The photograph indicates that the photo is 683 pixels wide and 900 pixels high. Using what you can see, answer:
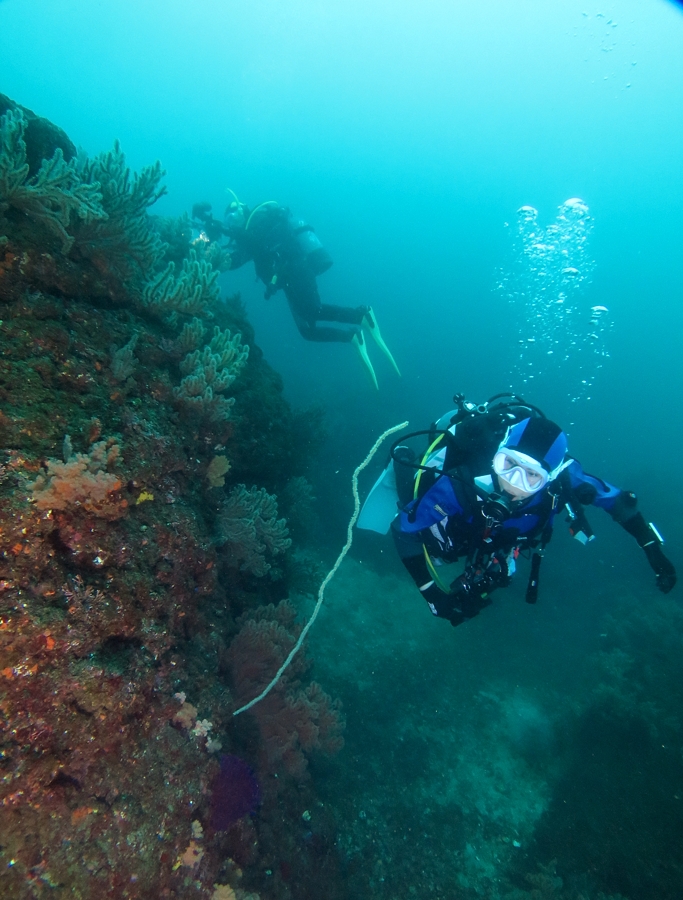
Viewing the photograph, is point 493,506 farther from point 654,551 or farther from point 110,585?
A: point 110,585

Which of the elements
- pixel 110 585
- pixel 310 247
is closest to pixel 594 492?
pixel 110 585

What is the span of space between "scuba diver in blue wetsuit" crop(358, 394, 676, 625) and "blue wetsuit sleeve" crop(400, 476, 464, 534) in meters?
0.01

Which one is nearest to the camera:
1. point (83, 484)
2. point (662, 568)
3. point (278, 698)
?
point (83, 484)

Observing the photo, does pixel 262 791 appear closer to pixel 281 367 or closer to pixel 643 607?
pixel 643 607

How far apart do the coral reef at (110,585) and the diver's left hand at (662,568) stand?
3.97 m

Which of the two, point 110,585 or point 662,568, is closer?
point 110,585

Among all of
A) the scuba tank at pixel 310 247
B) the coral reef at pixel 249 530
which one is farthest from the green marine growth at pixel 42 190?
the scuba tank at pixel 310 247

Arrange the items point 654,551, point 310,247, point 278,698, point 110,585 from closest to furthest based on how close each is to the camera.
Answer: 1. point 110,585
2. point 278,698
3. point 654,551
4. point 310,247

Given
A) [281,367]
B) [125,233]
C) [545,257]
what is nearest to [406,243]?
[545,257]

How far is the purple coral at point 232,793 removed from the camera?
2.77m

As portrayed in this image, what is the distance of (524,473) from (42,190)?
4.52m

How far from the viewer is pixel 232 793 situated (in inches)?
115

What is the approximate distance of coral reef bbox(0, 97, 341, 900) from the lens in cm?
203

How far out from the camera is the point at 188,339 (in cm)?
384
